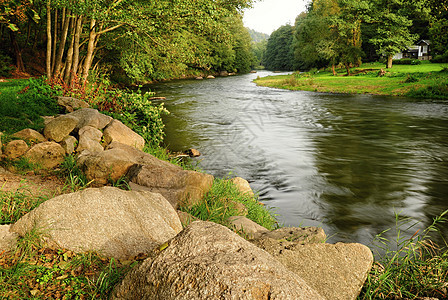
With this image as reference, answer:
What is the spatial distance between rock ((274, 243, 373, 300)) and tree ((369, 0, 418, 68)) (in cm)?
4822

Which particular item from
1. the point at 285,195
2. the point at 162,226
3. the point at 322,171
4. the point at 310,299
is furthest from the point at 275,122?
the point at 310,299

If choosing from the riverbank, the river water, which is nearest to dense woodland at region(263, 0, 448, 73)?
the riverbank

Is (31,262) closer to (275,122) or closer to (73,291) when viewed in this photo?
(73,291)

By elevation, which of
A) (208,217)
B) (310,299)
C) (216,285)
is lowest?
(208,217)

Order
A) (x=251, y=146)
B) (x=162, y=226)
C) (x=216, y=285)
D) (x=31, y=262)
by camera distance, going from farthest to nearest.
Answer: (x=251, y=146), (x=162, y=226), (x=31, y=262), (x=216, y=285)

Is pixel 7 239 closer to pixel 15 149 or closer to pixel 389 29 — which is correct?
pixel 15 149

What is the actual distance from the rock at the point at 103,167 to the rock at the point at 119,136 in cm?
208

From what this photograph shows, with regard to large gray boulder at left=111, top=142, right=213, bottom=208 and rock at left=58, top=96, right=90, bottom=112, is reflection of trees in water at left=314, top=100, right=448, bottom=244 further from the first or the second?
rock at left=58, top=96, right=90, bottom=112

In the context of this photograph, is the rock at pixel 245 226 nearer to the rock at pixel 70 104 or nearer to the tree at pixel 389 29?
the rock at pixel 70 104

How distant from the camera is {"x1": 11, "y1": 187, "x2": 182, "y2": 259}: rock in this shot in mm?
3463

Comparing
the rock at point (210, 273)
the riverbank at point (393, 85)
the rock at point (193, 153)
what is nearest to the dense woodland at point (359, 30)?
the riverbank at point (393, 85)

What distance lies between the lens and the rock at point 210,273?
223 cm

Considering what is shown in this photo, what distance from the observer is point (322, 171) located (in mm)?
10625

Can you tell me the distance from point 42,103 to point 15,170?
6.23m
